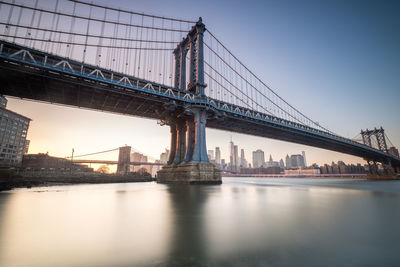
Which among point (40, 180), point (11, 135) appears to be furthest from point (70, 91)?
point (11, 135)

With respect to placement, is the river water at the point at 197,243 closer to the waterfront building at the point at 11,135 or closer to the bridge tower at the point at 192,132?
the bridge tower at the point at 192,132

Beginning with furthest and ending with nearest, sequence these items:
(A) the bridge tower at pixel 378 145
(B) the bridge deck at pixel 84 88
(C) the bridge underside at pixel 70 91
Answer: (A) the bridge tower at pixel 378 145
(C) the bridge underside at pixel 70 91
(B) the bridge deck at pixel 84 88

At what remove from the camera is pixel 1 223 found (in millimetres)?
4613

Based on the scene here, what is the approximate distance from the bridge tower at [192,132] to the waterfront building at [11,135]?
75.0 meters

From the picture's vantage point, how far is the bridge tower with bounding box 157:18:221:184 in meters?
25.2

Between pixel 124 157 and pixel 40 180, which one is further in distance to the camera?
pixel 124 157

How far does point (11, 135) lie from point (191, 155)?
8975cm

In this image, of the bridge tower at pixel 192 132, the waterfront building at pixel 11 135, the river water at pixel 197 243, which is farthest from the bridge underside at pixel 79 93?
the waterfront building at pixel 11 135

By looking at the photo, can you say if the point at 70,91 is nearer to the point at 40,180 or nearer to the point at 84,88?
the point at 84,88

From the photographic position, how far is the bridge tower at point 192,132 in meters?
25.2

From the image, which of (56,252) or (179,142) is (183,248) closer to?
(56,252)

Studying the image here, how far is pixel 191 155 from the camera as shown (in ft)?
93.6

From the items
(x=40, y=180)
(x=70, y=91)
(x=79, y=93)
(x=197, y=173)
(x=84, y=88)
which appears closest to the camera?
(x=197, y=173)

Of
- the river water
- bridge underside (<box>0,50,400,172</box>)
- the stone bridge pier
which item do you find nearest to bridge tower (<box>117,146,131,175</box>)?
bridge underside (<box>0,50,400,172</box>)
